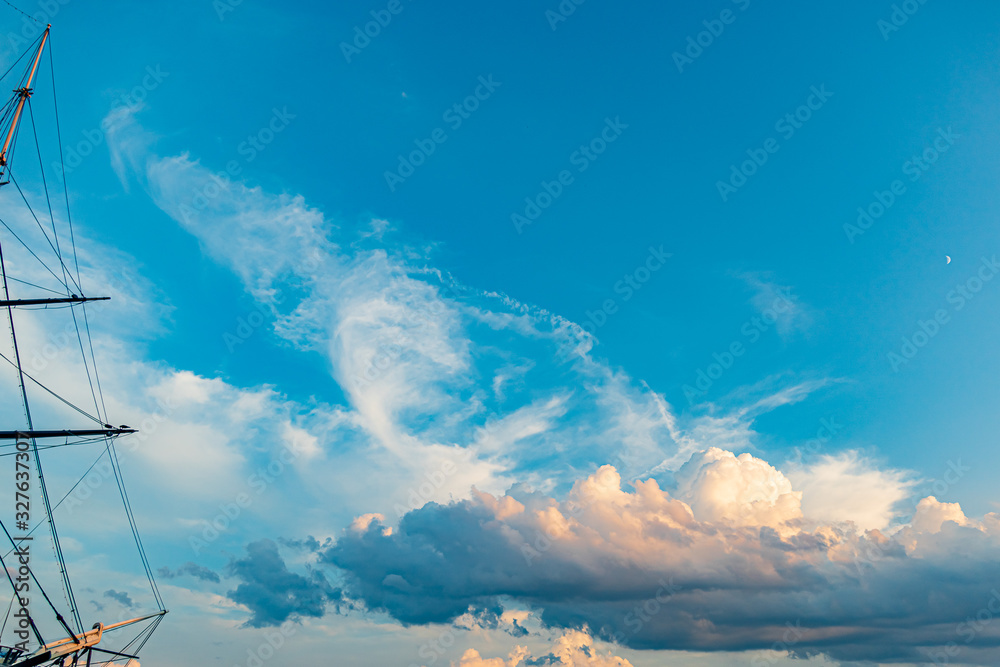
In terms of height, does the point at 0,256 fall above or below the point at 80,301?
above

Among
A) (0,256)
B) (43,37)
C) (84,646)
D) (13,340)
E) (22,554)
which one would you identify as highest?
(43,37)

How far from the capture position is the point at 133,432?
84062 millimetres

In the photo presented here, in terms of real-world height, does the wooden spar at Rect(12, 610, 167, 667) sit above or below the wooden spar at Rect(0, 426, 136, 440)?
below

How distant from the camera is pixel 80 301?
7850 centimetres

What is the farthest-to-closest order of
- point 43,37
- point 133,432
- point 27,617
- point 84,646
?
point 84,646, point 133,432, point 43,37, point 27,617

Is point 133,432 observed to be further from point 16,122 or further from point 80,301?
point 16,122

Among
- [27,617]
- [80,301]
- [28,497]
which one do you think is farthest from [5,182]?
[27,617]

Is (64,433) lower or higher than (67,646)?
higher

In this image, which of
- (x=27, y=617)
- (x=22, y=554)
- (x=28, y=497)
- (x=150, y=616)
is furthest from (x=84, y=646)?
(x=28, y=497)

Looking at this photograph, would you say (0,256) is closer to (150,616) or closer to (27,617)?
(27,617)

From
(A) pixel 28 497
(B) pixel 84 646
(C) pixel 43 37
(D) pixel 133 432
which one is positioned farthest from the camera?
(B) pixel 84 646

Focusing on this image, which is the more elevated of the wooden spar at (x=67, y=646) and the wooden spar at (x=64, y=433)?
the wooden spar at (x=64, y=433)

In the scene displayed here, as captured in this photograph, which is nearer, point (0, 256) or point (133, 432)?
point (0, 256)

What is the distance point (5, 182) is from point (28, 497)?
1552 inches
